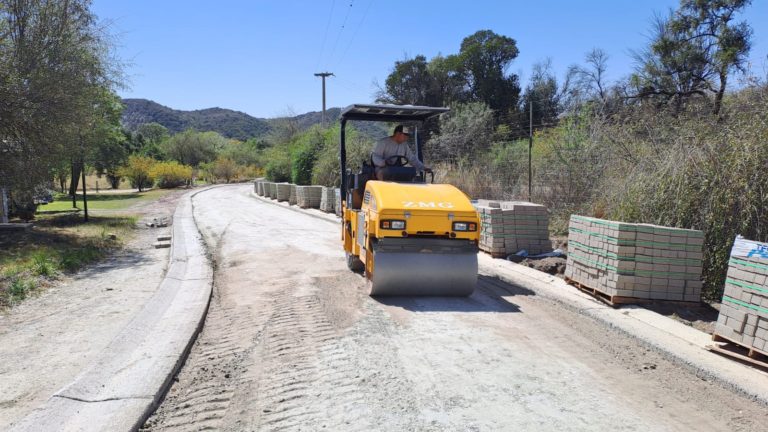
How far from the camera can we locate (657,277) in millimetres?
6715

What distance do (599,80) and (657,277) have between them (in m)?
20.7

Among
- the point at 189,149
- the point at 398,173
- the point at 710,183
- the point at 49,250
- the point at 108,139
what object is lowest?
the point at 49,250

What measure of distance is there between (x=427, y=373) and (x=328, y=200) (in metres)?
17.4

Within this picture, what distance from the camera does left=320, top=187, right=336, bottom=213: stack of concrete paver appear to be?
21350 millimetres

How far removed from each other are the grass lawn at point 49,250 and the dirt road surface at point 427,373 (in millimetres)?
3389

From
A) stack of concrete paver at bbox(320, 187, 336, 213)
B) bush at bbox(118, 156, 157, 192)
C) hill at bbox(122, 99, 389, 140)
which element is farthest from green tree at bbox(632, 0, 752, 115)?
hill at bbox(122, 99, 389, 140)

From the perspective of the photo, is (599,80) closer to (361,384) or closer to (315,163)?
(315,163)

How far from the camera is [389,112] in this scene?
892 cm

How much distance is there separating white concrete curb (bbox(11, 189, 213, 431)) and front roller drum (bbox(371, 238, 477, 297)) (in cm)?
234

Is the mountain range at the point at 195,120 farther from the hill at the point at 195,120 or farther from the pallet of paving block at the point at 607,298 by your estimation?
the pallet of paving block at the point at 607,298

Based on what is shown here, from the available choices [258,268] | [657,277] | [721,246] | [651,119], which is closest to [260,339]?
[258,268]

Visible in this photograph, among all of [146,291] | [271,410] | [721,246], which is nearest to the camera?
[271,410]

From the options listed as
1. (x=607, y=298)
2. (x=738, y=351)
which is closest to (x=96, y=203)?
(x=607, y=298)

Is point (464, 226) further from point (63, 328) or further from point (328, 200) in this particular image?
point (328, 200)
